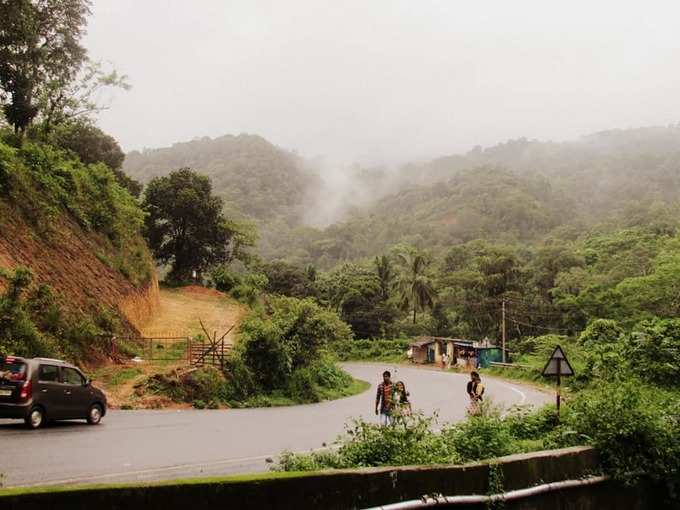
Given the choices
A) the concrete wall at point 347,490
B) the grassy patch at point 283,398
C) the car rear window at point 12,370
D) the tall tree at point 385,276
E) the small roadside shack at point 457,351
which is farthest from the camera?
the tall tree at point 385,276

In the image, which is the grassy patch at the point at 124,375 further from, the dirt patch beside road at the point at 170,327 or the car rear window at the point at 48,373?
the car rear window at the point at 48,373

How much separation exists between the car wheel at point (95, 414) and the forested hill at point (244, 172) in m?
131

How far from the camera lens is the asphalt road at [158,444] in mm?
9094

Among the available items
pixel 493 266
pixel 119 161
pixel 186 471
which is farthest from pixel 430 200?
pixel 186 471

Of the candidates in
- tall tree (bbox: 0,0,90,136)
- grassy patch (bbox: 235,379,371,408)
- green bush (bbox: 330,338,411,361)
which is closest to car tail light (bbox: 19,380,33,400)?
grassy patch (bbox: 235,379,371,408)

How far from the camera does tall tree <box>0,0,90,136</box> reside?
3022cm

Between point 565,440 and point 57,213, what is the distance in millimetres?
24079

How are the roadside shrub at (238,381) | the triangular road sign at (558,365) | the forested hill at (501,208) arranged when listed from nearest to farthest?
the triangular road sign at (558,365) < the roadside shrub at (238,381) < the forested hill at (501,208)

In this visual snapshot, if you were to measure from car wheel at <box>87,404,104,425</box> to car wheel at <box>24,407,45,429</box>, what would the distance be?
142 centimetres

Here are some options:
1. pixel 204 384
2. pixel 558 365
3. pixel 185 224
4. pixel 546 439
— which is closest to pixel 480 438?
pixel 546 439

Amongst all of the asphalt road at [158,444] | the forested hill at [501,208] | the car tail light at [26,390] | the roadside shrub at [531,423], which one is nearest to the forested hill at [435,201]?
the forested hill at [501,208]

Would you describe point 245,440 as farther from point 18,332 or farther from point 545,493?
point 18,332

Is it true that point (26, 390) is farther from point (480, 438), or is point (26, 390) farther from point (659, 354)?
point (659, 354)

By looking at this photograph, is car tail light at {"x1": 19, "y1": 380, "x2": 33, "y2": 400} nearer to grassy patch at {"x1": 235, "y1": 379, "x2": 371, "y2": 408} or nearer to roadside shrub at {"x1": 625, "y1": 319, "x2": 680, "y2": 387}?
grassy patch at {"x1": 235, "y1": 379, "x2": 371, "y2": 408}
